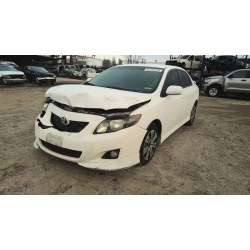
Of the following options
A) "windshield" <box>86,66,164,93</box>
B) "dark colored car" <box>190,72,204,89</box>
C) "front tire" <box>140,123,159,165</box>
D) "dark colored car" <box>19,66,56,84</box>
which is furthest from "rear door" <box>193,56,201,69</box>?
"front tire" <box>140,123,159,165</box>

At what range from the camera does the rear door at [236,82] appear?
1048 centimetres

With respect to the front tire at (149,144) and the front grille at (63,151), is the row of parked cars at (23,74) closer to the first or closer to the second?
the front tire at (149,144)

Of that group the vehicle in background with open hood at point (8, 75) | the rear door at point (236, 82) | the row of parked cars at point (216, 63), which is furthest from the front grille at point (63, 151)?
the row of parked cars at point (216, 63)

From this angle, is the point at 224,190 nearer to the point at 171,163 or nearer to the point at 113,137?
the point at 171,163

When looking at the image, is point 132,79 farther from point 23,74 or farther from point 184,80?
point 23,74

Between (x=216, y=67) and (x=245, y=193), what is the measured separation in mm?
15481

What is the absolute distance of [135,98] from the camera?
2641mm

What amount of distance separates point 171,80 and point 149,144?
1.39 meters

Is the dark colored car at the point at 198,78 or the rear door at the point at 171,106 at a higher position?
the rear door at the point at 171,106

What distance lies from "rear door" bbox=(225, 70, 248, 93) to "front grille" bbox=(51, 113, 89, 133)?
10742mm

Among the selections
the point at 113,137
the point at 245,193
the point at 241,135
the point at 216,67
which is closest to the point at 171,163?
the point at 245,193

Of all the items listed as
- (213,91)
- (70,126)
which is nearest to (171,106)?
(70,126)

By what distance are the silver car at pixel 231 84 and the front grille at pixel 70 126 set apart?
1076 centimetres

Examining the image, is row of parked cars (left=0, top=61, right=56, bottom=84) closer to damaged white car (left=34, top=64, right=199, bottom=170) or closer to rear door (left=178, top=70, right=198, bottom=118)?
damaged white car (left=34, top=64, right=199, bottom=170)
